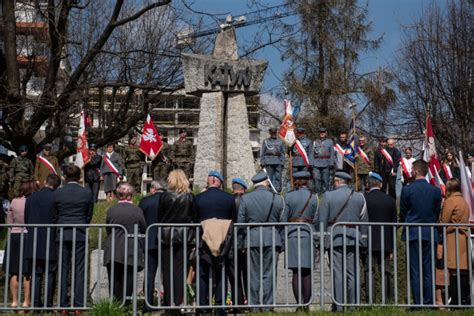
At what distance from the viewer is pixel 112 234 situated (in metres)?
9.45

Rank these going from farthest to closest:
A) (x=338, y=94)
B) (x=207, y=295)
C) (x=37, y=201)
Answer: (x=338, y=94)
(x=37, y=201)
(x=207, y=295)

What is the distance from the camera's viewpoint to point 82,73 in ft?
80.1

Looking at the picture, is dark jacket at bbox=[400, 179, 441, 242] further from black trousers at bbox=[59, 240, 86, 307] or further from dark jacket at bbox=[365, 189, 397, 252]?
black trousers at bbox=[59, 240, 86, 307]

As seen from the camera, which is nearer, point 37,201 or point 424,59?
point 37,201

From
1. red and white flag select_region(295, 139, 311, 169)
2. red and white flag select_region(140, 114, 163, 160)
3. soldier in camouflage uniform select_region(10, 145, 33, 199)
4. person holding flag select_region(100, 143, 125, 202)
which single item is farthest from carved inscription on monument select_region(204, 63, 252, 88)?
soldier in camouflage uniform select_region(10, 145, 33, 199)

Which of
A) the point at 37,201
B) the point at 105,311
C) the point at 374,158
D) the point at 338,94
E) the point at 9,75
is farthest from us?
the point at 338,94

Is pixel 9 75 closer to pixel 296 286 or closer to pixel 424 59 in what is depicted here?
pixel 296 286

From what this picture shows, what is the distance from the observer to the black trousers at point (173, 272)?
9.36 metres

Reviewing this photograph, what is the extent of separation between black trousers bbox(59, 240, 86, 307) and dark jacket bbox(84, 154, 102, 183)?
9443 millimetres

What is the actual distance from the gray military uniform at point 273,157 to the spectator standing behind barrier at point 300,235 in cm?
870

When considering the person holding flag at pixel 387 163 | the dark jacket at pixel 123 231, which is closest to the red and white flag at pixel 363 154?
the person holding flag at pixel 387 163

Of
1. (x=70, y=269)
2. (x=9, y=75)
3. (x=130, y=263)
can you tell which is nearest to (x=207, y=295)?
(x=130, y=263)

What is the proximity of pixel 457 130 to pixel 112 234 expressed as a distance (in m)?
26.1

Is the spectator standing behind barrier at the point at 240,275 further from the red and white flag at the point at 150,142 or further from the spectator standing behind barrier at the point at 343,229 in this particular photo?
the red and white flag at the point at 150,142
